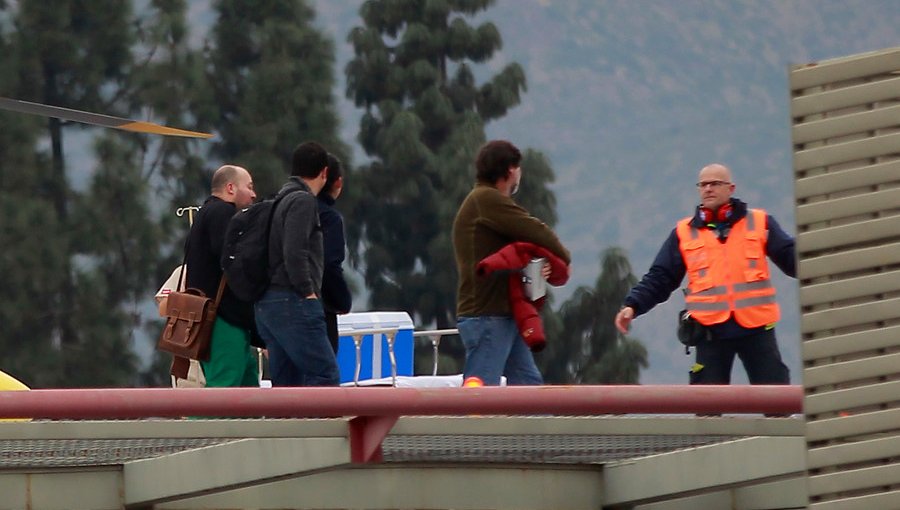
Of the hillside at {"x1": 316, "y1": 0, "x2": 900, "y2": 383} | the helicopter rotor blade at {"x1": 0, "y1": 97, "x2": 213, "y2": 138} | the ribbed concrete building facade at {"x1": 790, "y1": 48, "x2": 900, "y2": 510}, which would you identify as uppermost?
the hillside at {"x1": 316, "y1": 0, "x2": 900, "y2": 383}

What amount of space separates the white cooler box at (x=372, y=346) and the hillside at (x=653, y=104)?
164 metres

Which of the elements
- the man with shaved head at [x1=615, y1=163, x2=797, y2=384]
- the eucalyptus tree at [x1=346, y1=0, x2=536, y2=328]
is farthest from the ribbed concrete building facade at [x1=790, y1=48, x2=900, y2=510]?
the eucalyptus tree at [x1=346, y1=0, x2=536, y2=328]

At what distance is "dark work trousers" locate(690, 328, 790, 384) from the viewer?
9.20 m

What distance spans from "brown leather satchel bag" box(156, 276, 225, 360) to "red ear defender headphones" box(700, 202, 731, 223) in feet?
7.02

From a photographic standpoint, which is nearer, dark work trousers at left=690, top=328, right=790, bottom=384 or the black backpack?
the black backpack

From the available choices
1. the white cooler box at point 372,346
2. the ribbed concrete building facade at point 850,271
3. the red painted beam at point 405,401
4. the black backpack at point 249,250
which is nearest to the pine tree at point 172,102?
the white cooler box at point 372,346

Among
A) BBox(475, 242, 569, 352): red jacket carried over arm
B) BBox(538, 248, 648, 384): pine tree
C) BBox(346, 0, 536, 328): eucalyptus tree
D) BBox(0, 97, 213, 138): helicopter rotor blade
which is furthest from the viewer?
BBox(538, 248, 648, 384): pine tree

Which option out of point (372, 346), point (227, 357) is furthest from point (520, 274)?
point (372, 346)

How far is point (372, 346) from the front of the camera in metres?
14.2

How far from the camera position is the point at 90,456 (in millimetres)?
8117

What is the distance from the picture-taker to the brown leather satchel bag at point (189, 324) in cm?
922

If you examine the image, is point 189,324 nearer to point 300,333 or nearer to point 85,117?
point 300,333

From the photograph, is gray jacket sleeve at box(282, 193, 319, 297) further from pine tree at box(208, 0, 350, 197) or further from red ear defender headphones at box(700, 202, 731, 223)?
pine tree at box(208, 0, 350, 197)

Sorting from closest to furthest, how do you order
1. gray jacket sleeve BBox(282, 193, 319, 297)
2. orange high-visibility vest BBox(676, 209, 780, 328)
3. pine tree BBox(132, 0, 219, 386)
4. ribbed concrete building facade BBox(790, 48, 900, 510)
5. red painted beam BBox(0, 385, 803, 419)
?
ribbed concrete building facade BBox(790, 48, 900, 510)
red painted beam BBox(0, 385, 803, 419)
gray jacket sleeve BBox(282, 193, 319, 297)
orange high-visibility vest BBox(676, 209, 780, 328)
pine tree BBox(132, 0, 219, 386)
